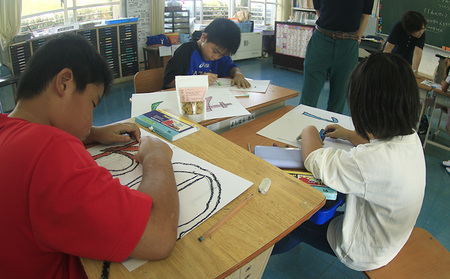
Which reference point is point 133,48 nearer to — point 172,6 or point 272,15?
point 172,6

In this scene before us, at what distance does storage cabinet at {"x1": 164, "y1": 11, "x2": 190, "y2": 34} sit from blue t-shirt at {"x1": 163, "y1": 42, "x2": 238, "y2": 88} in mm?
3148

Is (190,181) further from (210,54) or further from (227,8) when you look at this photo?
(227,8)

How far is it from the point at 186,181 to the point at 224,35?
132 centimetres

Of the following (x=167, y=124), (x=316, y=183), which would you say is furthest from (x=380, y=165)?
(x=167, y=124)

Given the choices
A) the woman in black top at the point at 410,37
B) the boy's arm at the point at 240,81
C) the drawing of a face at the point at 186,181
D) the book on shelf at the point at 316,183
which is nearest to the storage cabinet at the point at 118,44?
the boy's arm at the point at 240,81

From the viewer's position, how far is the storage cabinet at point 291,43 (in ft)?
17.3

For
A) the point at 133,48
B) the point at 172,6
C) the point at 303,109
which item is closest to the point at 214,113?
the point at 303,109

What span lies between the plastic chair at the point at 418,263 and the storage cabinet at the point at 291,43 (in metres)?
4.51

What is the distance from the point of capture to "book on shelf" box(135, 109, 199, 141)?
3.72ft

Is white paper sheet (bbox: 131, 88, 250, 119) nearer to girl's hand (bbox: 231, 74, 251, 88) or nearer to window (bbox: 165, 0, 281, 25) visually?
girl's hand (bbox: 231, 74, 251, 88)

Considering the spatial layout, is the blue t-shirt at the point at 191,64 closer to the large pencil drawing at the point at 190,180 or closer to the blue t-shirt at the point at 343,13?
the blue t-shirt at the point at 343,13

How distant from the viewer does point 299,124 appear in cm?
149

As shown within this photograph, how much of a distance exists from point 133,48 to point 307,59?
3146mm

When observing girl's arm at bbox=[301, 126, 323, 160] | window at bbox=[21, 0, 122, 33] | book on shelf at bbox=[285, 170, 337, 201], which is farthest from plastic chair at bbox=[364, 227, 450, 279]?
window at bbox=[21, 0, 122, 33]
